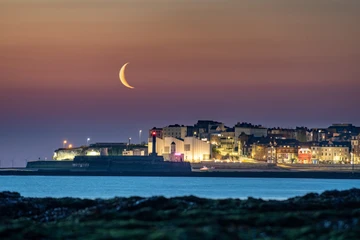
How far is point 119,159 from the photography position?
170 m

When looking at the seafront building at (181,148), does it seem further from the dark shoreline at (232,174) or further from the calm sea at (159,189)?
the calm sea at (159,189)

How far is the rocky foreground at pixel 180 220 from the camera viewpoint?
2384 cm

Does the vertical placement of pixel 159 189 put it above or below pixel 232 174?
below

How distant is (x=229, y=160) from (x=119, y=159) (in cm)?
3597

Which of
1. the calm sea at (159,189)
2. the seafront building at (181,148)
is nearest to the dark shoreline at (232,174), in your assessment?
the seafront building at (181,148)

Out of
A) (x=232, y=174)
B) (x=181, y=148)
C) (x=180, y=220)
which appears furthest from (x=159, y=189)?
(x=181, y=148)

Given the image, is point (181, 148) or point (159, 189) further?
point (181, 148)

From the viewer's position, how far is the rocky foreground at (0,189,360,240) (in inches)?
939

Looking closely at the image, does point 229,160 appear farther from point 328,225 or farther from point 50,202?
point 328,225

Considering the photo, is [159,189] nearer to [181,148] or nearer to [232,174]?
[232,174]

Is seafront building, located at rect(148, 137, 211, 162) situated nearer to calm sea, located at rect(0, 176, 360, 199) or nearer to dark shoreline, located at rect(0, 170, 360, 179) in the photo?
dark shoreline, located at rect(0, 170, 360, 179)

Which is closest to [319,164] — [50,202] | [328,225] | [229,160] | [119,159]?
[229,160]

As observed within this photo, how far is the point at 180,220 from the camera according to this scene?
28.0 metres

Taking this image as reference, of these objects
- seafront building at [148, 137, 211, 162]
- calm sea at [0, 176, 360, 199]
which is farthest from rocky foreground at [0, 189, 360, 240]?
seafront building at [148, 137, 211, 162]
